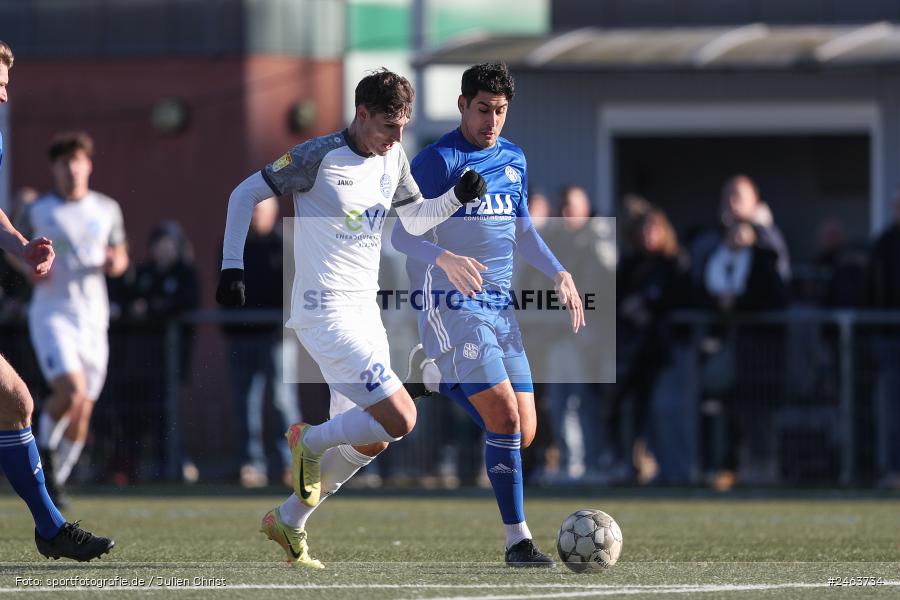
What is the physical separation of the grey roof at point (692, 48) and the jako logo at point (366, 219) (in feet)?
31.1

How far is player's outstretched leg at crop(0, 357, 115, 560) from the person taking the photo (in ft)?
25.7

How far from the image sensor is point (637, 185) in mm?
21156

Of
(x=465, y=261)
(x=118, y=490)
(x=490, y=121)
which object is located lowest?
(x=118, y=490)

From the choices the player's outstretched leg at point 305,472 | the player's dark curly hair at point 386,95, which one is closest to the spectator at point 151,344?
the player's outstretched leg at point 305,472

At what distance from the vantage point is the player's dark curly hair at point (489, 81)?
840 cm

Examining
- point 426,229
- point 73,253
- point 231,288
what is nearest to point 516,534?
point 426,229

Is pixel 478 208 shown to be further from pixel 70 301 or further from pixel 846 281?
pixel 846 281

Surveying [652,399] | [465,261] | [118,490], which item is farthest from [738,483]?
[465,261]

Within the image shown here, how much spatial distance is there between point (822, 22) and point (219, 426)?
806 cm

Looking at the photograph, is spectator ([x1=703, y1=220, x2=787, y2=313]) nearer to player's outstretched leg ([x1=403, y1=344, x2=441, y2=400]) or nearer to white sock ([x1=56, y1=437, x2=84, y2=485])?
white sock ([x1=56, y1=437, x2=84, y2=485])

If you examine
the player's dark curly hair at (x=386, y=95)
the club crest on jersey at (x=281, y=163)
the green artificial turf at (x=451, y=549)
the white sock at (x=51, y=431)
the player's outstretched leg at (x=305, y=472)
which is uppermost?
the player's dark curly hair at (x=386, y=95)

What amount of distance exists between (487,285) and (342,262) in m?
0.87

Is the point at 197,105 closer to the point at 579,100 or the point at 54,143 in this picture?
the point at 579,100

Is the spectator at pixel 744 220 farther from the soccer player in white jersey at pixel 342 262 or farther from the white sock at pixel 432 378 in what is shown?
the soccer player in white jersey at pixel 342 262
